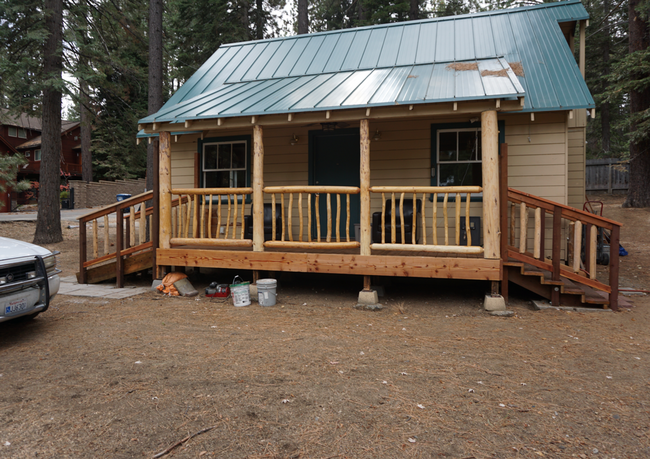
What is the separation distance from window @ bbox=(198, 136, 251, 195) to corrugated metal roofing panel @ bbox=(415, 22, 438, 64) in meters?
3.74

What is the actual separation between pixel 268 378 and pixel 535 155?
19.0 ft

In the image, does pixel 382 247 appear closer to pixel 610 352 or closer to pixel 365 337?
pixel 365 337

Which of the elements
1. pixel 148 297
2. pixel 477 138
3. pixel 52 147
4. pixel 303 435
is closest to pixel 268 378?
pixel 303 435

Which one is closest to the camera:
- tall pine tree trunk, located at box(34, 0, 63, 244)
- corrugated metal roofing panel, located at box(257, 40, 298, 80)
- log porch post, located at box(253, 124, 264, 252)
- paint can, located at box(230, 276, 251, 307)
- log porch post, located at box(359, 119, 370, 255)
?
log porch post, located at box(359, 119, 370, 255)

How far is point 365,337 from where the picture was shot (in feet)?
14.7

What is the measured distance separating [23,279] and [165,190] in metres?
2.79

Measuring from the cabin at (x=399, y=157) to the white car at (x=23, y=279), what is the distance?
6.98ft

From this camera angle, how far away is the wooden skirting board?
18.0 ft

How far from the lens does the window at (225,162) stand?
8656 millimetres

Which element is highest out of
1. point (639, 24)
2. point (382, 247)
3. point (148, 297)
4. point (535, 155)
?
point (639, 24)

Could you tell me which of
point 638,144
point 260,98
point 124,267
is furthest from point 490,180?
point 638,144

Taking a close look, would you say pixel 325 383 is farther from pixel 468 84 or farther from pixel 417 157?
pixel 417 157

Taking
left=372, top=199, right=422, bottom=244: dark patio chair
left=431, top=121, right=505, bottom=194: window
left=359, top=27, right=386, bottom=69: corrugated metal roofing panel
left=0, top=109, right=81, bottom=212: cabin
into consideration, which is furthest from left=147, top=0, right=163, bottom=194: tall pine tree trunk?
left=0, top=109, right=81, bottom=212: cabin

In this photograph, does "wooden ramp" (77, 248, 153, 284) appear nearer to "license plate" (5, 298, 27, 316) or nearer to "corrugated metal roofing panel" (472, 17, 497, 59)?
"license plate" (5, 298, 27, 316)
